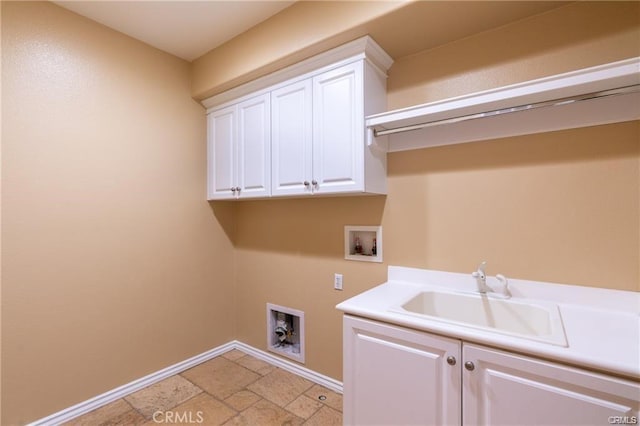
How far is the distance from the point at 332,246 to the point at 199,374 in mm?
1571

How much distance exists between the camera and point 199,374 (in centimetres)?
252

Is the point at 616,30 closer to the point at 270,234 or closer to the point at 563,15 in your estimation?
the point at 563,15

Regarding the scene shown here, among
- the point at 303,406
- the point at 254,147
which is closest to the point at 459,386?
the point at 303,406

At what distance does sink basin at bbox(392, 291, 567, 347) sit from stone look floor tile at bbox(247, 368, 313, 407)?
1.19 meters

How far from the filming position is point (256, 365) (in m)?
2.66

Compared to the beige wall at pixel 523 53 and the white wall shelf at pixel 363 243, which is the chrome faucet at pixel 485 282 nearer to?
the white wall shelf at pixel 363 243

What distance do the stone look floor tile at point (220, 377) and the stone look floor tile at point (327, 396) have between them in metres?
0.49

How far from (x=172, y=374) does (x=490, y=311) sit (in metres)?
2.47

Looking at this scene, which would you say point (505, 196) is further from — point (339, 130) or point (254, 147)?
point (254, 147)

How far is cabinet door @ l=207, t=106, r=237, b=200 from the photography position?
8.41 feet

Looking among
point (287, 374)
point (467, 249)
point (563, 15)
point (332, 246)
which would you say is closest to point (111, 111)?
point (332, 246)

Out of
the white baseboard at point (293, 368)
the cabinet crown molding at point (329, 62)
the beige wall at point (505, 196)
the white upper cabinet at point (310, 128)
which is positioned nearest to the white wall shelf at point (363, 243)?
the beige wall at point (505, 196)

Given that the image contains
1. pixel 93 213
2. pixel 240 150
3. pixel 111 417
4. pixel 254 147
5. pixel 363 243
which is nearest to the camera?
pixel 111 417
